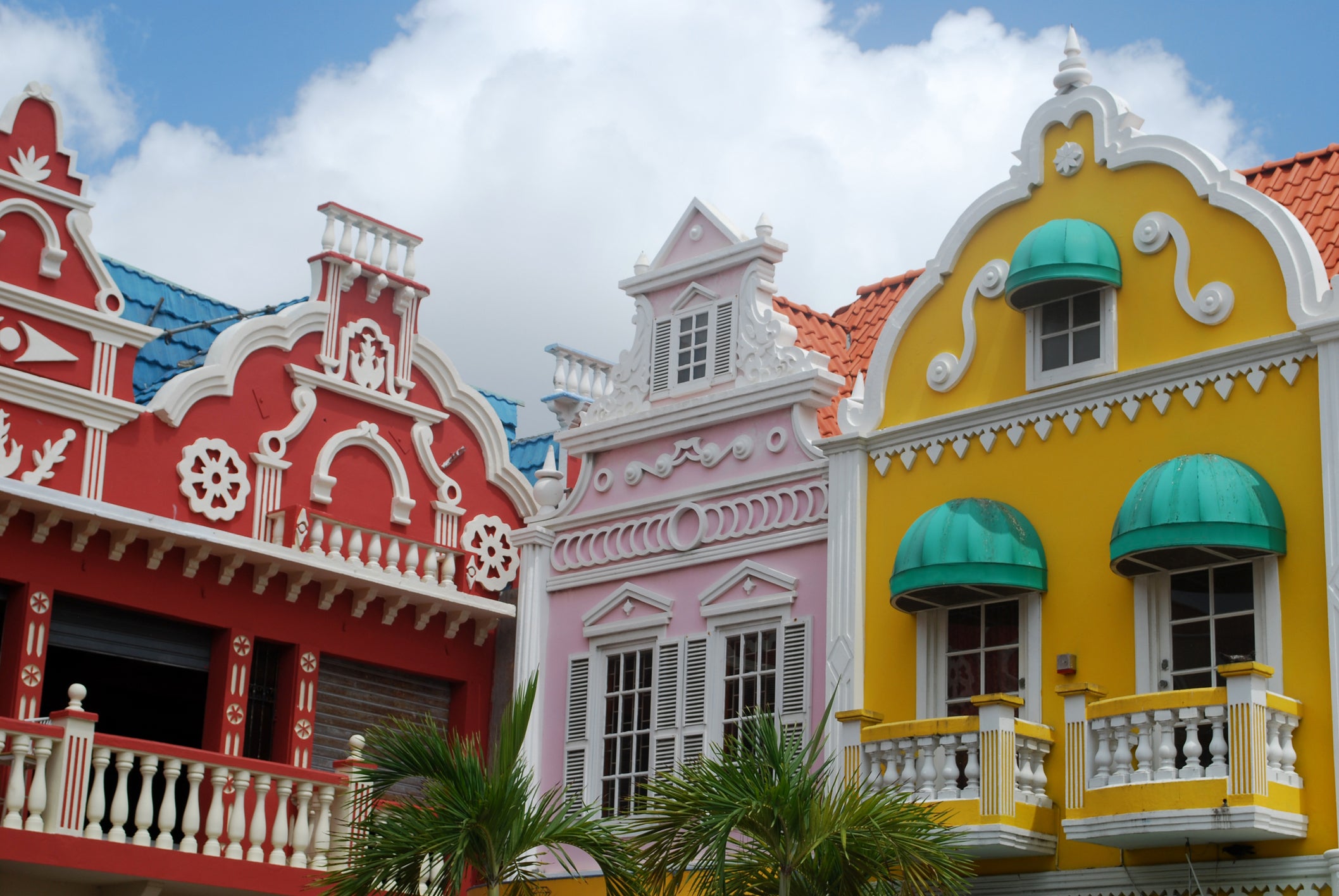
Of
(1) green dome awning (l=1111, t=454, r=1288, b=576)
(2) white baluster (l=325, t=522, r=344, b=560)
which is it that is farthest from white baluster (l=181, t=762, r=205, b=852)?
(1) green dome awning (l=1111, t=454, r=1288, b=576)

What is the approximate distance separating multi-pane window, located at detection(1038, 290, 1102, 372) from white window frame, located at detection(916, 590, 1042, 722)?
2149mm

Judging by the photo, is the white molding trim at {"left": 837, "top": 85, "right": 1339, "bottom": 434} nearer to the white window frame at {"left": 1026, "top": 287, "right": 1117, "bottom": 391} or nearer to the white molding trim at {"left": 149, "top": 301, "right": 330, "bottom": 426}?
the white window frame at {"left": 1026, "top": 287, "right": 1117, "bottom": 391}

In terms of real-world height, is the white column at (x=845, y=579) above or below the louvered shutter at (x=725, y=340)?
below

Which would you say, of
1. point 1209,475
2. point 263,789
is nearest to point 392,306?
point 263,789

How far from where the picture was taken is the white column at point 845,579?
1702cm

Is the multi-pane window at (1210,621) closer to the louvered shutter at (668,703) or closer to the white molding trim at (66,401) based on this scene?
the louvered shutter at (668,703)

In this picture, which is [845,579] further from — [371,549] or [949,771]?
[371,549]

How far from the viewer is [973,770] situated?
14.9m

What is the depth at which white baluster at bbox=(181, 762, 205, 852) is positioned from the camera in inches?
669

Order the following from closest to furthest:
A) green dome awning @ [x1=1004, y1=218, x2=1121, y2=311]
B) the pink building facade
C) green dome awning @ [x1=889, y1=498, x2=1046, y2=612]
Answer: green dome awning @ [x1=889, y1=498, x2=1046, y2=612], green dome awning @ [x1=1004, y1=218, x2=1121, y2=311], the pink building facade

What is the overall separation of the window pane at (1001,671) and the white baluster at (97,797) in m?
7.77

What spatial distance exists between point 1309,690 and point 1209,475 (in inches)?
70.7

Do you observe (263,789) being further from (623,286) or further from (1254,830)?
(1254,830)

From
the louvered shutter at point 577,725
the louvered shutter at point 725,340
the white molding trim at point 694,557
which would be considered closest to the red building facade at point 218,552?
the white molding trim at point 694,557
